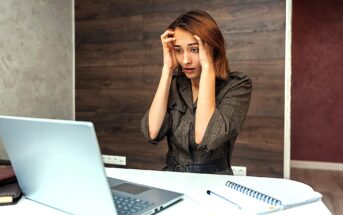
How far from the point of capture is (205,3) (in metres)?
2.55

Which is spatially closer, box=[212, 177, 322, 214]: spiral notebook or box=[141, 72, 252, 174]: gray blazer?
box=[212, 177, 322, 214]: spiral notebook

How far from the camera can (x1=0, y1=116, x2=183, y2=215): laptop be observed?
0.60 metres

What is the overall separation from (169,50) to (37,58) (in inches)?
63.2

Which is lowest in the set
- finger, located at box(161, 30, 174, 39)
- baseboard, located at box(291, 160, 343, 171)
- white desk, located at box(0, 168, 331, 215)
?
baseboard, located at box(291, 160, 343, 171)

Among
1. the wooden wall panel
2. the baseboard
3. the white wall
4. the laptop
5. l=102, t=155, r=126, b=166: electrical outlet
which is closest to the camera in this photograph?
the laptop

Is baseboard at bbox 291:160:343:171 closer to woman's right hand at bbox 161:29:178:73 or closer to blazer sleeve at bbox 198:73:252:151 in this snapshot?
blazer sleeve at bbox 198:73:252:151

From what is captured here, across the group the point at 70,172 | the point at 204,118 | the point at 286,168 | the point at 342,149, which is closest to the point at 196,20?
the point at 204,118

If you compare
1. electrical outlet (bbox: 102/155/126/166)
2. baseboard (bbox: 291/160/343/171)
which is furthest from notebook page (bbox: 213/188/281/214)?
baseboard (bbox: 291/160/343/171)

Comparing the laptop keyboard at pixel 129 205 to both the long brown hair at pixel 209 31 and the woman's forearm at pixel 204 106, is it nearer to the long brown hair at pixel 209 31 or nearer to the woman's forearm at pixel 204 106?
the woman's forearm at pixel 204 106

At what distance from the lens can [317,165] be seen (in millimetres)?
3941

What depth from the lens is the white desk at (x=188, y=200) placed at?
2.42 ft

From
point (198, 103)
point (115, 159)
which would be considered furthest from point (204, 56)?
point (115, 159)

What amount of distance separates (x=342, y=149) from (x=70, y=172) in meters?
3.95

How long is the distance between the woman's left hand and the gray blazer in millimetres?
145
